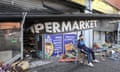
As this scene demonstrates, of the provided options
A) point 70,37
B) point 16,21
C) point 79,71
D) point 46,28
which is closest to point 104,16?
point 46,28

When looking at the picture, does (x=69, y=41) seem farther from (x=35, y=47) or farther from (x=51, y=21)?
Answer: (x=51, y=21)

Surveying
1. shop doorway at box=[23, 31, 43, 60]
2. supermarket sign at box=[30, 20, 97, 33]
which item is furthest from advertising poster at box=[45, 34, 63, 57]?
supermarket sign at box=[30, 20, 97, 33]

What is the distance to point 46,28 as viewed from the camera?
1.80 metres

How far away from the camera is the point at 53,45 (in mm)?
11508

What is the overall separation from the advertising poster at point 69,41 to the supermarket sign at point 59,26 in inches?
396

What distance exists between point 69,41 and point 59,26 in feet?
34.4

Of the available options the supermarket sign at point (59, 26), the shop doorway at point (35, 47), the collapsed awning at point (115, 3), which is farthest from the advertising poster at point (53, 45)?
the supermarket sign at point (59, 26)

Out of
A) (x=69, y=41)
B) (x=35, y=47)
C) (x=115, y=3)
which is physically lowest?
(x=35, y=47)

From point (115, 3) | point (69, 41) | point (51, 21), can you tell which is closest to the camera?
point (51, 21)

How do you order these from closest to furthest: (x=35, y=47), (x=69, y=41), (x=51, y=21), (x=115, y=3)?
(x=51, y=21)
(x=35, y=47)
(x=69, y=41)
(x=115, y=3)

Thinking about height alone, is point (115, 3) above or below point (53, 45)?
above

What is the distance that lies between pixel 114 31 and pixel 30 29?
14940 mm

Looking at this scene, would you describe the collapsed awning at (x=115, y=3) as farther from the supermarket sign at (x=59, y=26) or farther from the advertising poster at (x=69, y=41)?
the supermarket sign at (x=59, y=26)

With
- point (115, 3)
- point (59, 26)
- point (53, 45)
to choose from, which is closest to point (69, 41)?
point (53, 45)
